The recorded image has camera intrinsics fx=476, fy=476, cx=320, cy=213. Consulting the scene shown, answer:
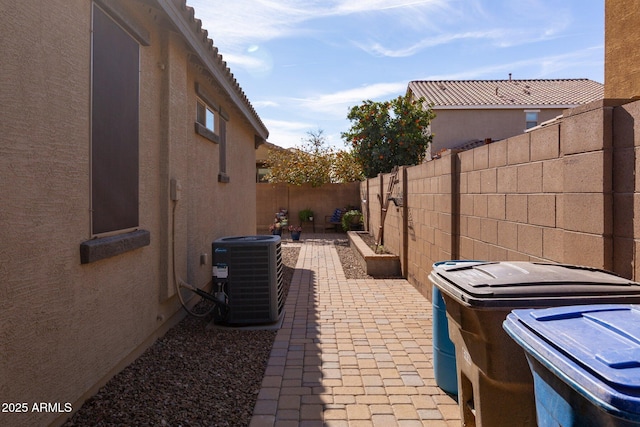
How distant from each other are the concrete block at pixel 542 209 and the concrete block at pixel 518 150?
1.27ft

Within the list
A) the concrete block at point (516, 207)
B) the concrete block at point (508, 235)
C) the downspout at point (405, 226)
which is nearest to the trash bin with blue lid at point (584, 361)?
the concrete block at point (516, 207)

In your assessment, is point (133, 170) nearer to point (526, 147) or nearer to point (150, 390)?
point (150, 390)

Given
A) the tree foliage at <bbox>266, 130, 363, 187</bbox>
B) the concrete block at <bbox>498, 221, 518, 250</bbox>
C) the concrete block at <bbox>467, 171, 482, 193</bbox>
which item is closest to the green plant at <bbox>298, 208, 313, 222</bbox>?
the tree foliage at <bbox>266, 130, 363, 187</bbox>

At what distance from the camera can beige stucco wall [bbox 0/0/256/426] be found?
8.80ft

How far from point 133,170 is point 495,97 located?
2564cm

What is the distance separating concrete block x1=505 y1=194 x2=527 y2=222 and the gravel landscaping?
2790 mm

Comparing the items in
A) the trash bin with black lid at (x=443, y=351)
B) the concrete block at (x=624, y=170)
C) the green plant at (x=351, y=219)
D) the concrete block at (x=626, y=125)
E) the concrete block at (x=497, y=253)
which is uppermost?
the concrete block at (x=626, y=125)

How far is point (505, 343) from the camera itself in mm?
2553

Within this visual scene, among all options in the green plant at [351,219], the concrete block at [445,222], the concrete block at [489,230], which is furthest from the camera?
the green plant at [351,219]

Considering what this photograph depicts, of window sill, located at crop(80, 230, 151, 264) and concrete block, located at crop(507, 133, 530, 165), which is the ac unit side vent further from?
concrete block, located at crop(507, 133, 530, 165)

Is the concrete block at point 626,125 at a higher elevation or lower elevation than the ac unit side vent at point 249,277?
higher

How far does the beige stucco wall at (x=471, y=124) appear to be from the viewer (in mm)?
25156

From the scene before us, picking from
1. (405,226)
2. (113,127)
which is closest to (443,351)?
(113,127)

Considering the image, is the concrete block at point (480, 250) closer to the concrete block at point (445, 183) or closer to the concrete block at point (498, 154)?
the concrete block at point (498, 154)
